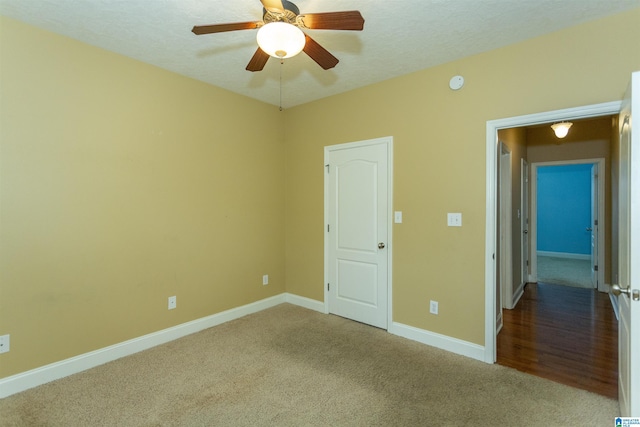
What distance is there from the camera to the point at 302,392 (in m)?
2.26

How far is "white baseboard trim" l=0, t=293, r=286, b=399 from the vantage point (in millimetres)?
2260

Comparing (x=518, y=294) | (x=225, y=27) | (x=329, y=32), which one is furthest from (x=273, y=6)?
(x=518, y=294)

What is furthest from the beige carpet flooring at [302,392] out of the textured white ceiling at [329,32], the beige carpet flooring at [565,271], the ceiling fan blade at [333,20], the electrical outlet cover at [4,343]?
the beige carpet flooring at [565,271]

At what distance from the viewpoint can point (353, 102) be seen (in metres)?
3.57

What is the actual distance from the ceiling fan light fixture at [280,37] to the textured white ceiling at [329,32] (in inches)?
19.7

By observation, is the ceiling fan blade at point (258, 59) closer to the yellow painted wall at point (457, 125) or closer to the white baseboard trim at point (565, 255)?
the yellow painted wall at point (457, 125)

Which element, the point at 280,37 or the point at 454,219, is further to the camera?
the point at 454,219

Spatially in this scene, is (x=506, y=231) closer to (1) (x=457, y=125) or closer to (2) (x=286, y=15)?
(1) (x=457, y=125)

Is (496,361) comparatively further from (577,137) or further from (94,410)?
(577,137)

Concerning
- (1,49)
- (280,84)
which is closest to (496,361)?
(280,84)

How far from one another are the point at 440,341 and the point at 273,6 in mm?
3012

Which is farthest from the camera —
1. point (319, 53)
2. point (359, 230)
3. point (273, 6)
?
point (359, 230)

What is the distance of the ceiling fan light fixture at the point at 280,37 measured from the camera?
166cm

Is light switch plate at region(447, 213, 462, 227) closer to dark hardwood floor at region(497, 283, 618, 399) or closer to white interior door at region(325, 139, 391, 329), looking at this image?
white interior door at region(325, 139, 391, 329)
